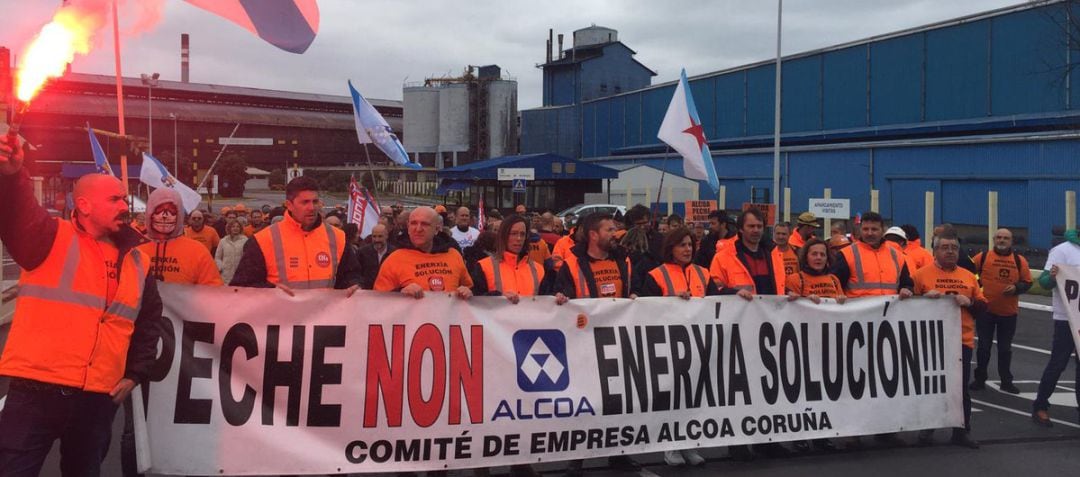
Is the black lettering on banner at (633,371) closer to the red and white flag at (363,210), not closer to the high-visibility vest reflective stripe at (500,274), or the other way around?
the high-visibility vest reflective stripe at (500,274)

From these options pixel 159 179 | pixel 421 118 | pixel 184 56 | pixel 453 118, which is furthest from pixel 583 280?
pixel 184 56

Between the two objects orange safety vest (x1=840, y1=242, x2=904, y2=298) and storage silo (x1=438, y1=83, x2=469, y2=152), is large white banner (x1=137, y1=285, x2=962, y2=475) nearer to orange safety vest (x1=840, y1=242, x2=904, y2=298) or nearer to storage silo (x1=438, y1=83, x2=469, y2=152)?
orange safety vest (x1=840, y1=242, x2=904, y2=298)

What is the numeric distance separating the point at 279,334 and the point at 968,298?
5.27 meters

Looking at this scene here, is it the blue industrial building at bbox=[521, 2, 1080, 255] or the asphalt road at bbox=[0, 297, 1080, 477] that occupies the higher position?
the blue industrial building at bbox=[521, 2, 1080, 255]

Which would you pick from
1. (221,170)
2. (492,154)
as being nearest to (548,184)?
(492,154)

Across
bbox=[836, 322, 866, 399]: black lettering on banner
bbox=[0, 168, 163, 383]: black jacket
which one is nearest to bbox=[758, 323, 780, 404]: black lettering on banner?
bbox=[836, 322, 866, 399]: black lettering on banner

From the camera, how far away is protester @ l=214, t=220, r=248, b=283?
1201 centimetres

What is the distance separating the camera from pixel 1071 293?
8102mm

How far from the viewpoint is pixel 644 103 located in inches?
2331

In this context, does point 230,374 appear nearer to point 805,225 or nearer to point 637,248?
point 637,248

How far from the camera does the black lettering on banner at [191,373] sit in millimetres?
5570

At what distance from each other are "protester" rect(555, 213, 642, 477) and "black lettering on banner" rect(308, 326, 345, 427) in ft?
5.71

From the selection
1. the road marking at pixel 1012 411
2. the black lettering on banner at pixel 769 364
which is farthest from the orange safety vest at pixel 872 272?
the road marking at pixel 1012 411

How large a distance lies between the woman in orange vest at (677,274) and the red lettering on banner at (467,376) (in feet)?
5.14
